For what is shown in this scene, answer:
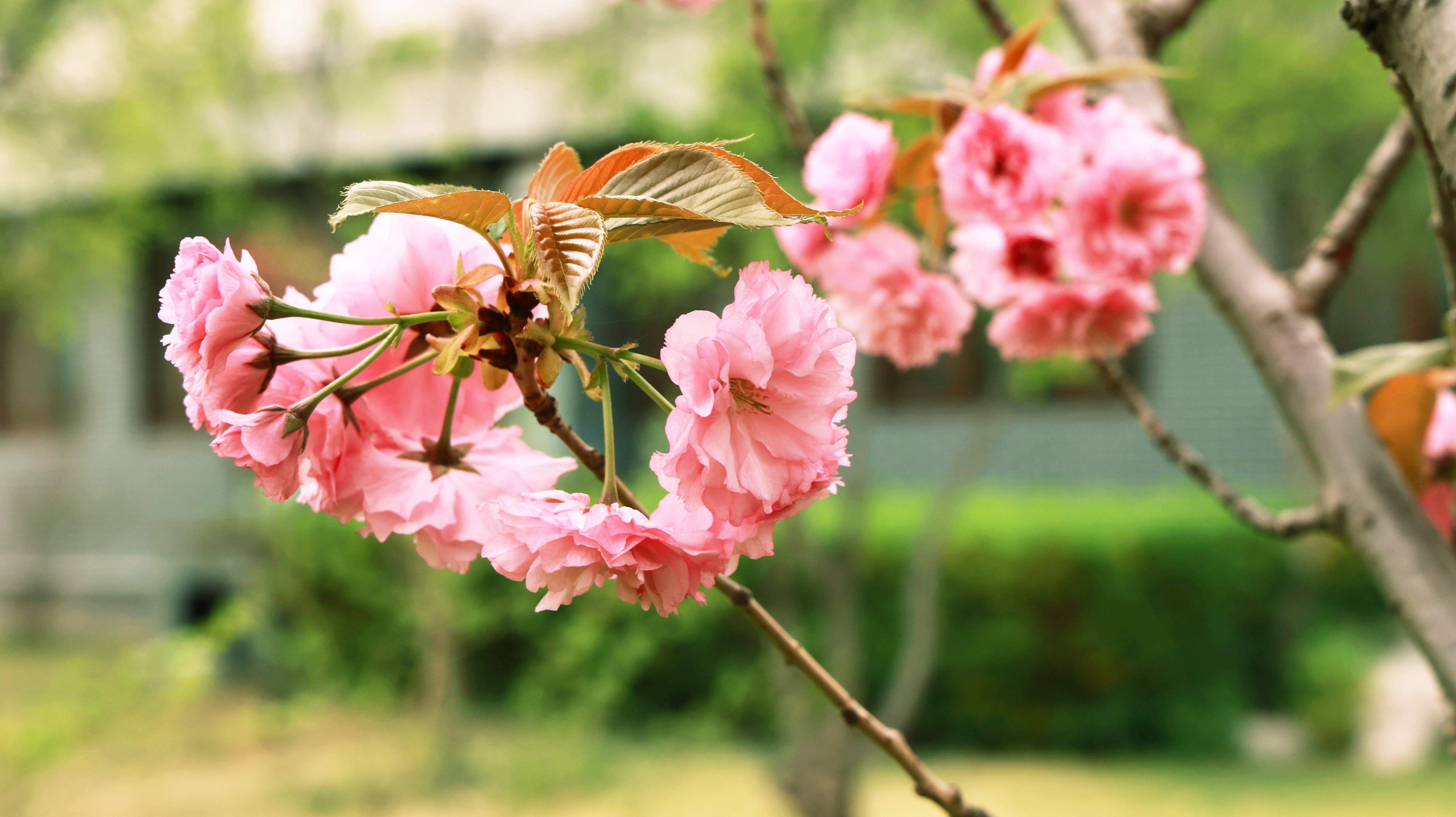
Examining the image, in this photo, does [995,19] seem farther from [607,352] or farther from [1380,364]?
[607,352]

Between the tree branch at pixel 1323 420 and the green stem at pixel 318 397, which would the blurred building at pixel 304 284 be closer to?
the tree branch at pixel 1323 420

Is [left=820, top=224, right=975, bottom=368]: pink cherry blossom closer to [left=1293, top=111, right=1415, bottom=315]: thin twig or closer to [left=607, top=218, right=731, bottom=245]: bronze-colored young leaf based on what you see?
[left=1293, top=111, right=1415, bottom=315]: thin twig

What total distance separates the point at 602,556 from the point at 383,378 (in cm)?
14

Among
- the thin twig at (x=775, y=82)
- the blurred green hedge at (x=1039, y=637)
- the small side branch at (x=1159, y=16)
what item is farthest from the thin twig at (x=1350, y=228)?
the blurred green hedge at (x=1039, y=637)

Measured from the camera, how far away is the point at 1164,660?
5.11 m

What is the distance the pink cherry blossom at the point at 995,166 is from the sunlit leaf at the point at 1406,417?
324mm

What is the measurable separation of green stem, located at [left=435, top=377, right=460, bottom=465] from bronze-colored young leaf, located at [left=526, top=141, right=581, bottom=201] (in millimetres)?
100

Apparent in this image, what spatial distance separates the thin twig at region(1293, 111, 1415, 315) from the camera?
0.94 meters

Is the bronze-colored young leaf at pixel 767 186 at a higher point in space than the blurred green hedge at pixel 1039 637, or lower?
higher

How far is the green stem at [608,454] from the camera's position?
48 centimetres

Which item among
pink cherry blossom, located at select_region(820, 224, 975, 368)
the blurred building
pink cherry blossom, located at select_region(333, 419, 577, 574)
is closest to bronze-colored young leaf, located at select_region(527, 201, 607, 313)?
pink cherry blossom, located at select_region(333, 419, 577, 574)

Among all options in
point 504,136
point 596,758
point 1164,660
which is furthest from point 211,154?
point 1164,660

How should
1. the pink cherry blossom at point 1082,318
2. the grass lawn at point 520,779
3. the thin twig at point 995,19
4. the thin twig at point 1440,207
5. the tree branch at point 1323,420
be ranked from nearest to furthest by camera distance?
the thin twig at point 1440,207 < the tree branch at point 1323,420 < the pink cherry blossom at point 1082,318 < the thin twig at point 995,19 < the grass lawn at point 520,779

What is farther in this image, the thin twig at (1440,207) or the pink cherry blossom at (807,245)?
the pink cherry blossom at (807,245)
